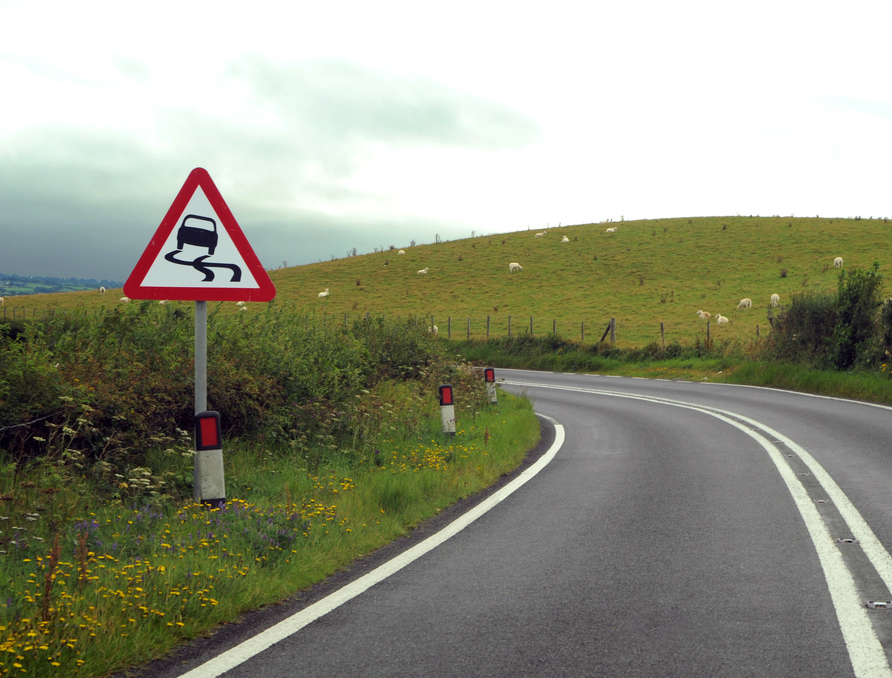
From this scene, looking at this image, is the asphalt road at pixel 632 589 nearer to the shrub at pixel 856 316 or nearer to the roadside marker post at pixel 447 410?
the roadside marker post at pixel 447 410

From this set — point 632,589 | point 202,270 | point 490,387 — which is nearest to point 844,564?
point 632,589

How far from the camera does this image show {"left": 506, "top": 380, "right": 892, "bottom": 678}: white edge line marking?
3662 millimetres

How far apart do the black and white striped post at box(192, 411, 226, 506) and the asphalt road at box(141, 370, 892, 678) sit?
145 cm

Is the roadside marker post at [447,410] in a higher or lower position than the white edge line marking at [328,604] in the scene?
higher

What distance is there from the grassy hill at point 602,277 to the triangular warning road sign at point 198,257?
2906cm

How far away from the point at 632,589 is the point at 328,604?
6.40 feet

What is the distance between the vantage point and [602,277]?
5788cm

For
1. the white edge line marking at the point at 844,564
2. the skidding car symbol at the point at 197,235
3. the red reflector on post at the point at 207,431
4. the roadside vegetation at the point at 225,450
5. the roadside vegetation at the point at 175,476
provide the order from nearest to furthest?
the white edge line marking at the point at 844,564 → the roadside vegetation at the point at 175,476 → the roadside vegetation at the point at 225,450 → the skidding car symbol at the point at 197,235 → the red reflector on post at the point at 207,431

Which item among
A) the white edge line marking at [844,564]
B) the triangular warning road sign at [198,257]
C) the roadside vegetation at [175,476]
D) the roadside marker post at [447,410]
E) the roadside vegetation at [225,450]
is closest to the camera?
the white edge line marking at [844,564]

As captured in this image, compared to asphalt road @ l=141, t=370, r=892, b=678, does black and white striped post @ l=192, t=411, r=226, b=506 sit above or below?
above

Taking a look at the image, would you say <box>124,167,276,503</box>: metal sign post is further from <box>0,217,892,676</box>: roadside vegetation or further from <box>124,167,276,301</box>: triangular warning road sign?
<box>0,217,892,676</box>: roadside vegetation

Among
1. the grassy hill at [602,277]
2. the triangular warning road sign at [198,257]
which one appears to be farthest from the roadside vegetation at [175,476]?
the grassy hill at [602,277]

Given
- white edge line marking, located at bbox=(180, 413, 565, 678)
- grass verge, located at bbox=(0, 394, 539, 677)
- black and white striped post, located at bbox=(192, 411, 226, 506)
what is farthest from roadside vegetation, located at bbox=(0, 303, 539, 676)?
white edge line marking, located at bbox=(180, 413, 565, 678)

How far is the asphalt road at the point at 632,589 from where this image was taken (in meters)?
3.69
